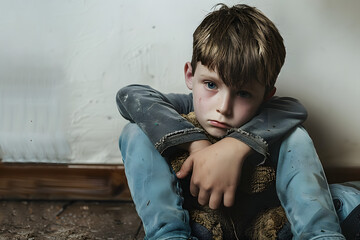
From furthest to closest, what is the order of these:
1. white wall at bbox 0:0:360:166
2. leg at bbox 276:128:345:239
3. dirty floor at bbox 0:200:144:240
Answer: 1. white wall at bbox 0:0:360:166
2. dirty floor at bbox 0:200:144:240
3. leg at bbox 276:128:345:239

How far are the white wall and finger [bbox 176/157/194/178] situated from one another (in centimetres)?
40

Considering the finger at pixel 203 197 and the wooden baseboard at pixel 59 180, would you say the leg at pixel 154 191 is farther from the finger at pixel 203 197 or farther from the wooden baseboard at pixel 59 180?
the wooden baseboard at pixel 59 180

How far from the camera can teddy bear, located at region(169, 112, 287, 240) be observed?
0.86 m

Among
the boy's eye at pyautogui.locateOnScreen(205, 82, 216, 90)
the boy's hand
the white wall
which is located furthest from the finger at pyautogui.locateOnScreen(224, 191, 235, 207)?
the white wall

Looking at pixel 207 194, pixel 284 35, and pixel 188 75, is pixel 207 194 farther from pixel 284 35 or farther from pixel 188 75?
pixel 284 35

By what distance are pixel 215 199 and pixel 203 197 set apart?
0.02 m

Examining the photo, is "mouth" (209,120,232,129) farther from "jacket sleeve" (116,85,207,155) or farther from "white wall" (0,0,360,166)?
"white wall" (0,0,360,166)

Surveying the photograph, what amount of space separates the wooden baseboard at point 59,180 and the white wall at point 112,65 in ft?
0.08

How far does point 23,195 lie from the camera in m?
1.23

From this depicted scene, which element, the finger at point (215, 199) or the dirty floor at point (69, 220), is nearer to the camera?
the finger at point (215, 199)

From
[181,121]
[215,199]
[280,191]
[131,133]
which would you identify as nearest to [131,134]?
[131,133]

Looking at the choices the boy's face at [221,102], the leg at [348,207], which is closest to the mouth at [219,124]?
the boy's face at [221,102]

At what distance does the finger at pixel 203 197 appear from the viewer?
0.83m

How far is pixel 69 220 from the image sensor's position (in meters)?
1.11
